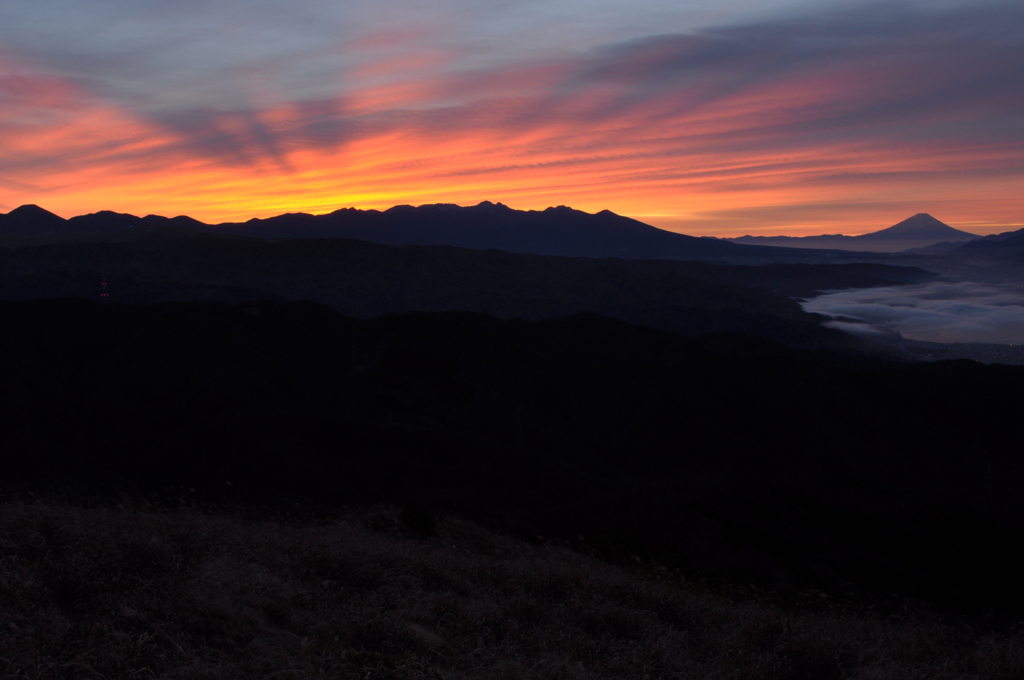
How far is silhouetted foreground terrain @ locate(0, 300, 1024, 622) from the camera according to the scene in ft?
70.0

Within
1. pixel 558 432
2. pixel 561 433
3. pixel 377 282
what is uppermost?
pixel 377 282

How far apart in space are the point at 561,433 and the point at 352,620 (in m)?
52.5

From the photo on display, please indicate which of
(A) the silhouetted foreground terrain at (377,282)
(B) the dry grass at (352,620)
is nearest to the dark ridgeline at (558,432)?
(B) the dry grass at (352,620)

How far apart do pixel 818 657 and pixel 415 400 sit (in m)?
53.6

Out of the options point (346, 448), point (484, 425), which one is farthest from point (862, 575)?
point (484, 425)

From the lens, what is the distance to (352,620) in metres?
6.52

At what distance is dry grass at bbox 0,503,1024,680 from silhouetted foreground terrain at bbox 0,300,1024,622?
774cm

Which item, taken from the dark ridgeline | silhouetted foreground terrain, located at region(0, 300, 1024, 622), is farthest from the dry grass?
the dark ridgeline

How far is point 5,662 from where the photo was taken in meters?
5.15

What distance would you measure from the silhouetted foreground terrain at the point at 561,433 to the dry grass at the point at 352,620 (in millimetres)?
7742

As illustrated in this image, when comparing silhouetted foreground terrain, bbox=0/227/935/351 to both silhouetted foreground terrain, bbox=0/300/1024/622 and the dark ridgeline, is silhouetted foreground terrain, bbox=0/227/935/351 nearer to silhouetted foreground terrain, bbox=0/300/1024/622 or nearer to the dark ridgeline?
silhouetted foreground terrain, bbox=0/300/1024/622

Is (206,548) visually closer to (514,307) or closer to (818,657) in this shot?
(818,657)

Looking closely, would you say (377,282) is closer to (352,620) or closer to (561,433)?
(561,433)

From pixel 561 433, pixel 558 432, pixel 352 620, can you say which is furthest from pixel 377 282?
pixel 352 620
